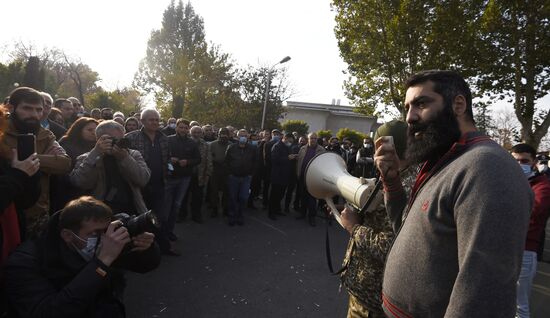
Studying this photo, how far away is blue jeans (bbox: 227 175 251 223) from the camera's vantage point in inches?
249

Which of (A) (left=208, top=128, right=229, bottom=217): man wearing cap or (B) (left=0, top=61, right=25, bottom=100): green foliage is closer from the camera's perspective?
(A) (left=208, top=128, right=229, bottom=217): man wearing cap

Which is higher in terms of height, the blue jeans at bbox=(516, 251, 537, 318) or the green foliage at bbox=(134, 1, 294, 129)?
the green foliage at bbox=(134, 1, 294, 129)

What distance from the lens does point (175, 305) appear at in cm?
329

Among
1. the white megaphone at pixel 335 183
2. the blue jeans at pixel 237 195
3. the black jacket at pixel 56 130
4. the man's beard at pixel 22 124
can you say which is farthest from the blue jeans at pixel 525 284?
the black jacket at pixel 56 130

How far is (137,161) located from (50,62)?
149ft

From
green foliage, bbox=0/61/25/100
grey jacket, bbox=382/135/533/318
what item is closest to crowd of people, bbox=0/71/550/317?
grey jacket, bbox=382/135/533/318

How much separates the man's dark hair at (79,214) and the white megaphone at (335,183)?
140cm

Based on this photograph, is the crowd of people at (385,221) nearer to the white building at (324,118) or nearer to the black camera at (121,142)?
the black camera at (121,142)

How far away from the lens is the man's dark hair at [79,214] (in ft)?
6.04

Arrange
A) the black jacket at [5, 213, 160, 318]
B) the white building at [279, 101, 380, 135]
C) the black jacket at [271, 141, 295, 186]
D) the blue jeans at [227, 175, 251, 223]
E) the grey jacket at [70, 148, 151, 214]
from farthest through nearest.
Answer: the white building at [279, 101, 380, 135] → the black jacket at [271, 141, 295, 186] → the blue jeans at [227, 175, 251, 223] → the grey jacket at [70, 148, 151, 214] → the black jacket at [5, 213, 160, 318]

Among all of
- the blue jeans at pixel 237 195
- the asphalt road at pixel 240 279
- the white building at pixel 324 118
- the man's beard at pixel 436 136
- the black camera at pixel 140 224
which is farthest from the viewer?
the white building at pixel 324 118

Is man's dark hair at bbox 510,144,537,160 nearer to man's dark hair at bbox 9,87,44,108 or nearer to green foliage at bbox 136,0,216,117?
man's dark hair at bbox 9,87,44,108

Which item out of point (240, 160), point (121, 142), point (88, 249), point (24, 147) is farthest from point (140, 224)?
point (240, 160)

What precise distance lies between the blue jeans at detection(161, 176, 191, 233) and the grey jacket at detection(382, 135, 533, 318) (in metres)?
4.25
